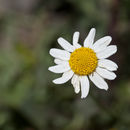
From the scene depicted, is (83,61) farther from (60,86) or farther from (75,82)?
(60,86)

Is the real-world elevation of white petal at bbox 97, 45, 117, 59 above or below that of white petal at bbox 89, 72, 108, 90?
above

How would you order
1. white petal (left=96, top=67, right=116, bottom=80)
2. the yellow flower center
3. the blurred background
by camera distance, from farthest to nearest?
the blurred background, the yellow flower center, white petal (left=96, top=67, right=116, bottom=80)

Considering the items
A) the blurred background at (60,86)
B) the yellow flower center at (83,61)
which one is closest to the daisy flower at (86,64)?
the yellow flower center at (83,61)

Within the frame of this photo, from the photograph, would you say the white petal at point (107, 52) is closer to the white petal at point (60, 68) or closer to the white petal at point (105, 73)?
the white petal at point (105, 73)

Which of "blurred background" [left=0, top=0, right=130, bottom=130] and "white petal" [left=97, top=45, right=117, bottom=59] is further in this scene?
"blurred background" [left=0, top=0, right=130, bottom=130]

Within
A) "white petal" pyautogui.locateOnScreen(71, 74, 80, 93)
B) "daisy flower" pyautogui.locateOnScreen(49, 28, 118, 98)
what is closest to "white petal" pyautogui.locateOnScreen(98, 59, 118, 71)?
"daisy flower" pyautogui.locateOnScreen(49, 28, 118, 98)

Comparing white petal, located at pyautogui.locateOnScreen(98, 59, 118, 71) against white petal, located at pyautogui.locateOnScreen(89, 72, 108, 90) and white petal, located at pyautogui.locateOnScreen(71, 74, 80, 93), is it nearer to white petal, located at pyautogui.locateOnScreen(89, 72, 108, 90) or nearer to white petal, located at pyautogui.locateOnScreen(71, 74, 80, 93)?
white petal, located at pyautogui.locateOnScreen(89, 72, 108, 90)

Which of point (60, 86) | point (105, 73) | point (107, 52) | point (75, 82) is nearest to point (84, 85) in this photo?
point (75, 82)
